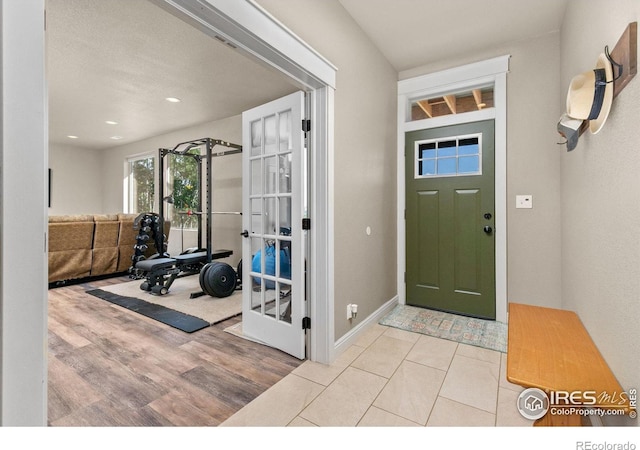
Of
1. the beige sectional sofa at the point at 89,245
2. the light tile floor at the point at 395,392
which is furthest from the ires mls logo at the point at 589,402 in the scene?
the beige sectional sofa at the point at 89,245

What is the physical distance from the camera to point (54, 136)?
6.06 metres

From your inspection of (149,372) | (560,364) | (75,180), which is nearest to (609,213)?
(560,364)

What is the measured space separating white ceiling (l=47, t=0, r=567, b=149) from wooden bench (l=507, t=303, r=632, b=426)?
7.19 ft

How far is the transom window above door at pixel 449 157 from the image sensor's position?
2.96 m

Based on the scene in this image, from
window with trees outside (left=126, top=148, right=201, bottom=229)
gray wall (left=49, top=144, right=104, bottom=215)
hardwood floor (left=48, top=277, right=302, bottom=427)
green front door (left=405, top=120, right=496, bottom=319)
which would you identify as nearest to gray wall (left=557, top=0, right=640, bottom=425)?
green front door (left=405, top=120, right=496, bottom=319)

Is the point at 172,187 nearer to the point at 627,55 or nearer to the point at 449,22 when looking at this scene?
the point at 449,22

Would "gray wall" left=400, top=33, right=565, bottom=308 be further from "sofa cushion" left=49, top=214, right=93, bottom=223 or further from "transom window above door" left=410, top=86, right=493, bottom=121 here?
"sofa cushion" left=49, top=214, right=93, bottom=223

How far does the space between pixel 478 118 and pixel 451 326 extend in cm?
204

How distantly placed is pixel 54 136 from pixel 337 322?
7.22 metres

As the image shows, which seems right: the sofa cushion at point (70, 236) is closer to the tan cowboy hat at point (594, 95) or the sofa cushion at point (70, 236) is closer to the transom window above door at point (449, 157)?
the transom window above door at point (449, 157)

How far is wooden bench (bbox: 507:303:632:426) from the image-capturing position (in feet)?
3.34

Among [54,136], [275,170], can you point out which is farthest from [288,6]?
[54,136]
